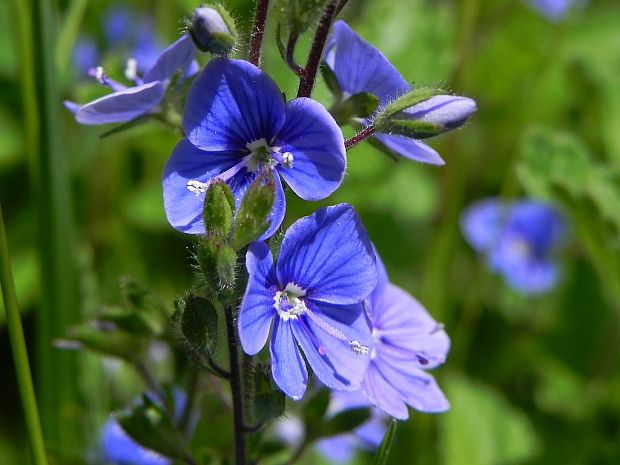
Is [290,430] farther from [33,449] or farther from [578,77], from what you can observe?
[578,77]

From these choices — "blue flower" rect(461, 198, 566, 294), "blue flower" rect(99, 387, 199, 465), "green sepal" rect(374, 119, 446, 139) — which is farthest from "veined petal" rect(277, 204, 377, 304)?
"blue flower" rect(461, 198, 566, 294)

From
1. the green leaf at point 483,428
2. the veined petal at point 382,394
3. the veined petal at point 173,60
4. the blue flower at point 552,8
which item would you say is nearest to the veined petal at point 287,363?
the veined petal at point 382,394

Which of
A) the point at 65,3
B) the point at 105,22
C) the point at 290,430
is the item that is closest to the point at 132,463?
the point at 290,430

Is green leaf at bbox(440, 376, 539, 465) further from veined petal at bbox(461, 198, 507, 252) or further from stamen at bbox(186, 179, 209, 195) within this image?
stamen at bbox(186, 179, 209, 195)

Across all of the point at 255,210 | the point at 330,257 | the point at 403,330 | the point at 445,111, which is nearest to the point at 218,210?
the point at 255,210

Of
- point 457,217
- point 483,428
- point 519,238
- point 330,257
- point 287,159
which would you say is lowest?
point 483,428

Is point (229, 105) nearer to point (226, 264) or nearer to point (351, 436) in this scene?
point (226, 264)

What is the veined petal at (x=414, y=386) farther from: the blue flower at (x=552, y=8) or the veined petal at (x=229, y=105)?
the blue flower at (x=552, y=8)
